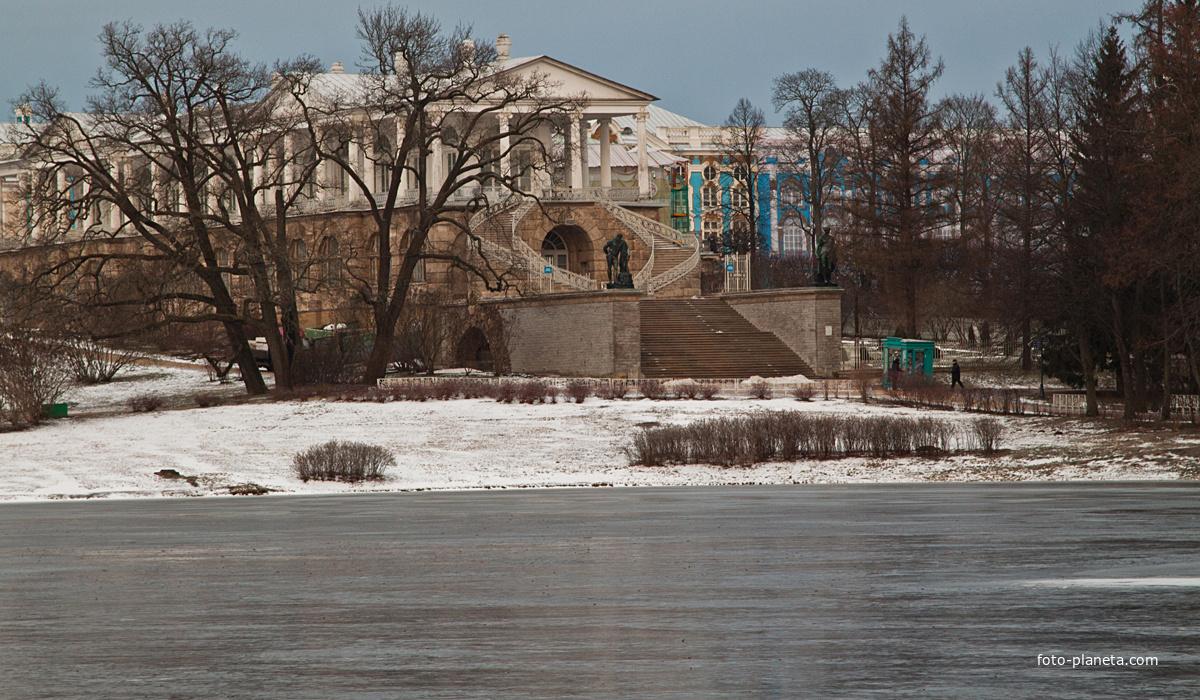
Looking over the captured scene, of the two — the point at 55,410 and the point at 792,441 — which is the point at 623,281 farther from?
the point at 792,441

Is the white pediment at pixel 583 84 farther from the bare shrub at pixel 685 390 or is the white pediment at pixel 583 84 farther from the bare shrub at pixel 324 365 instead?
the bare shrub at pixel 685 390

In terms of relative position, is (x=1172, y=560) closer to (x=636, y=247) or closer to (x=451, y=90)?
(x=451, y=90)

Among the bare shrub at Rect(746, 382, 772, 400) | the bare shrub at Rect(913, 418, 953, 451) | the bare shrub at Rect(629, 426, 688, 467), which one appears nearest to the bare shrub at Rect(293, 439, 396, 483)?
the bare shrub at Rect(629, 426, 688, 467)

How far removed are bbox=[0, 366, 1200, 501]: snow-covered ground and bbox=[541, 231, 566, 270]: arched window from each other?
93.8ft

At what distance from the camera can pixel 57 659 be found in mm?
7332

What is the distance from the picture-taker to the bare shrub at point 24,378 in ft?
113

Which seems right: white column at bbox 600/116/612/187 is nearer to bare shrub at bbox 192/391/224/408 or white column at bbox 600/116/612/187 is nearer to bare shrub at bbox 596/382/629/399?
bare shrub at bbox 192/391/224/408

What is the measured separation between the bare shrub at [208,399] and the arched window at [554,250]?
78.7ft

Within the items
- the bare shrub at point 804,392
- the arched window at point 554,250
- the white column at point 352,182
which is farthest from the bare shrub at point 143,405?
the arched window at point 554,250

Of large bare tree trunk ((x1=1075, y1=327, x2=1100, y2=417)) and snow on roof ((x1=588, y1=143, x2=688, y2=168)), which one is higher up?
snow on roof ((x1=588, y1=143, x2=688, y2=168))

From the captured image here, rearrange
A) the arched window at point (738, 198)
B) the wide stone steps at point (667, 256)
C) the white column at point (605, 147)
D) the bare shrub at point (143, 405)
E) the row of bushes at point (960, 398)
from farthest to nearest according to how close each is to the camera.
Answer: the arched window at point (738, 198) → the white column at point (605, 147) → the wide stone steps at point (667, 256) → the bare shrub at point (143, 405) → the row of bushes at point (960, 398)

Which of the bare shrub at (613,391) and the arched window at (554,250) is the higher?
the arched window at (554,250)

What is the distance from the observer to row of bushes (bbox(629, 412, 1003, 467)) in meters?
27.2

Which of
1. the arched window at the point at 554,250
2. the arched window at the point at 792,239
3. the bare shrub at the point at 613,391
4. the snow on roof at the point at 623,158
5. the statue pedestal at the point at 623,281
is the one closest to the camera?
the bare shrub at the point at 613,391
